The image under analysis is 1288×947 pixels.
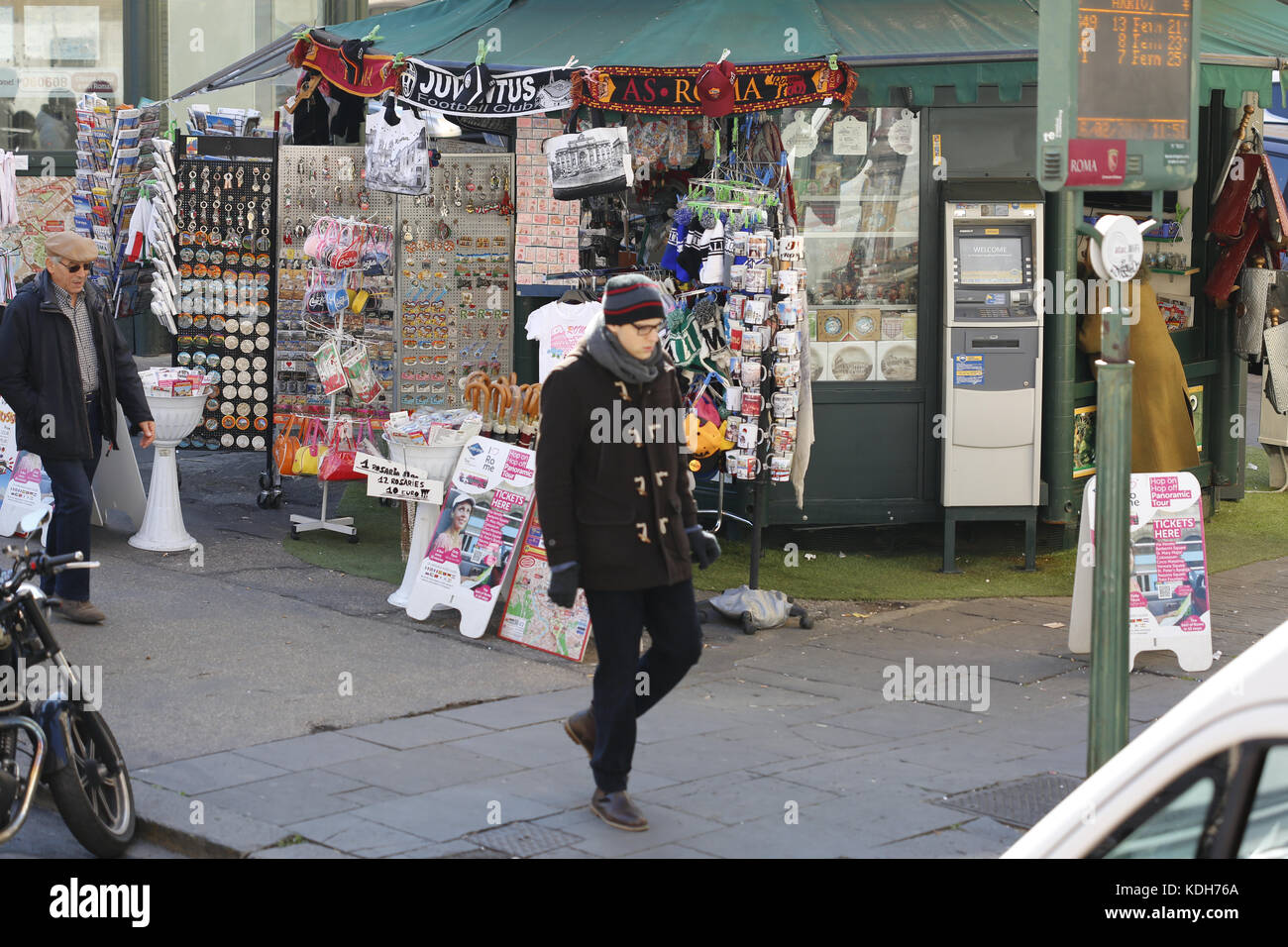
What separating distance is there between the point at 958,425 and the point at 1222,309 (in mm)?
3262

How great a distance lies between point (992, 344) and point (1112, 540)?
15.2 feet

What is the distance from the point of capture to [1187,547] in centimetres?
792

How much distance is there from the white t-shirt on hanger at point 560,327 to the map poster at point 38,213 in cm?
588

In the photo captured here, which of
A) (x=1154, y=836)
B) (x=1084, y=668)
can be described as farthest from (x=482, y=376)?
(x=1154, y=836)

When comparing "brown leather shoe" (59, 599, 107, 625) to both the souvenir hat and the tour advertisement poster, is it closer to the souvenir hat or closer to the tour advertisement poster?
the souvenir hat

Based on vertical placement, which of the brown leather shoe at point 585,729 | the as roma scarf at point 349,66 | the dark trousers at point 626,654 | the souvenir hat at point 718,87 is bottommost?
the brown leather shoe at point 585,729

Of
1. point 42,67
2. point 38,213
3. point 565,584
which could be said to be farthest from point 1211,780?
point 42,67

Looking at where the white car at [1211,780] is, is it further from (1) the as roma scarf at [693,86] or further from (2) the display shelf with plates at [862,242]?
(2) the display shelf with plates at [862,242]

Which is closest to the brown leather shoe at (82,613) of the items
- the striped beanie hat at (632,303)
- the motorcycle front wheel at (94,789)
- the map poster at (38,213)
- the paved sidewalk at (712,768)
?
the paved sidewalk at (712,768)

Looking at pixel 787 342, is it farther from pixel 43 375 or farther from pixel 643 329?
pixel 43 375

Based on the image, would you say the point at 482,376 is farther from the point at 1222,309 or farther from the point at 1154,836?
the point at 1154,836

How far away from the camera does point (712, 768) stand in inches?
248

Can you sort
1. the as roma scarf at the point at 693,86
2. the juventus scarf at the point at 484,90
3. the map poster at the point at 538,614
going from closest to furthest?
1. the map poster at the point at 538,614
2. the as roma scarf at the point at 693,86
3. the juventus scarf at the point at 484,90

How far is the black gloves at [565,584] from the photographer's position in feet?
17.8
